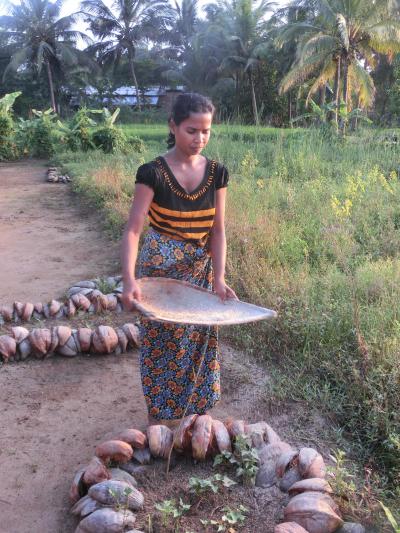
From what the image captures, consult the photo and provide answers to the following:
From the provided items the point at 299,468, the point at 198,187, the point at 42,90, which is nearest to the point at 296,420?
the point at 299,468

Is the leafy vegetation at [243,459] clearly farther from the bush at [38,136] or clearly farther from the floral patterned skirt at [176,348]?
the bush at [38,136]

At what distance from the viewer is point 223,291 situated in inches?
82.3

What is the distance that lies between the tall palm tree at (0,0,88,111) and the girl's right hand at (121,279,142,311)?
30.5m

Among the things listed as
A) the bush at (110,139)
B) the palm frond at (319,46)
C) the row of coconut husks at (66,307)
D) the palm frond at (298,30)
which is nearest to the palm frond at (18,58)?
the palm frond at (298,30)

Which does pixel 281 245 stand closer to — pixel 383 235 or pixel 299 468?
pixel 383 235

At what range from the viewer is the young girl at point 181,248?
1.92 meters

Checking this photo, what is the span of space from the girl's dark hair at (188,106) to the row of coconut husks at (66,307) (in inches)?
79.3

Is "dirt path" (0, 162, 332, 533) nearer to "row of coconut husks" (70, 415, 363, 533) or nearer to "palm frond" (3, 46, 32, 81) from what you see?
"row of coconut husks" (70, 415, 363, 533)

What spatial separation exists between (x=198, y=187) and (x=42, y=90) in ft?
109

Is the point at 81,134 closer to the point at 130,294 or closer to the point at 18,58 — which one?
the point at 130,294

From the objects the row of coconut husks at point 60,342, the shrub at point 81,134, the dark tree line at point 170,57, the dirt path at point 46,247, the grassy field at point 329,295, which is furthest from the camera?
the dark tree line at point 170,57

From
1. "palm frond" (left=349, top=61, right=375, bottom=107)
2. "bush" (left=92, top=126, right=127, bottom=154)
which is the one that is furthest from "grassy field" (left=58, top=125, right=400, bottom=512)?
"palm frond" (left=349, top=61, right=375, bottom=107)

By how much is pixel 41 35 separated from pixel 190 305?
3260 centimetres

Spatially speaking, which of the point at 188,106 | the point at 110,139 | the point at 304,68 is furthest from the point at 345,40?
the point at 188,106
